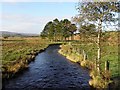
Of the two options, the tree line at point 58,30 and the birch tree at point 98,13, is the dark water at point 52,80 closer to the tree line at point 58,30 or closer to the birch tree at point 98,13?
the birch tree at point 98,13

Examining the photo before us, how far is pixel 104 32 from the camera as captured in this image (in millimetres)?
24531

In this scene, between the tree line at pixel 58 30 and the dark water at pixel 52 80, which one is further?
the tree line at pixel 58 30

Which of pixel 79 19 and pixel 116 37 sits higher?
pixel 79 19

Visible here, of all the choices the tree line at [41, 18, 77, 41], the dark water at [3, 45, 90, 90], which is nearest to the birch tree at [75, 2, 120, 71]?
the dark water at [3, 45, 90, 90]

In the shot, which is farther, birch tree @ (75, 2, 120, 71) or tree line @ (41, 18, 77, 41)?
tree line @ (41, 18, 77, 41)

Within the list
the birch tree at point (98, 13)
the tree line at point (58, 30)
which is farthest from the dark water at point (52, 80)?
the tree line at point (58, 30)

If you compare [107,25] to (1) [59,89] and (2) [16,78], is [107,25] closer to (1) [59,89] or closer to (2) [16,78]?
(1) [59,89]

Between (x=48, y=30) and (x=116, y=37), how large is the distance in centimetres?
10022

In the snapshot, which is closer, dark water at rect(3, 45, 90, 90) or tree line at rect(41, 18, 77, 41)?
dark water at rect(3, 45, 90, 90)

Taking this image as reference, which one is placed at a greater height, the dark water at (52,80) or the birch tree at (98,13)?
the birch tree at (98,13)

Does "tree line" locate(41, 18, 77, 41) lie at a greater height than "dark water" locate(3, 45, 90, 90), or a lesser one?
greater

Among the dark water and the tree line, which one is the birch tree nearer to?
the dark water

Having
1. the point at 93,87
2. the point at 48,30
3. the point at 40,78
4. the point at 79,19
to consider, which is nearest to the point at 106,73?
the point at 93,87

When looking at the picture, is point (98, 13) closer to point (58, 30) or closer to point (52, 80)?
point (52, 80)
